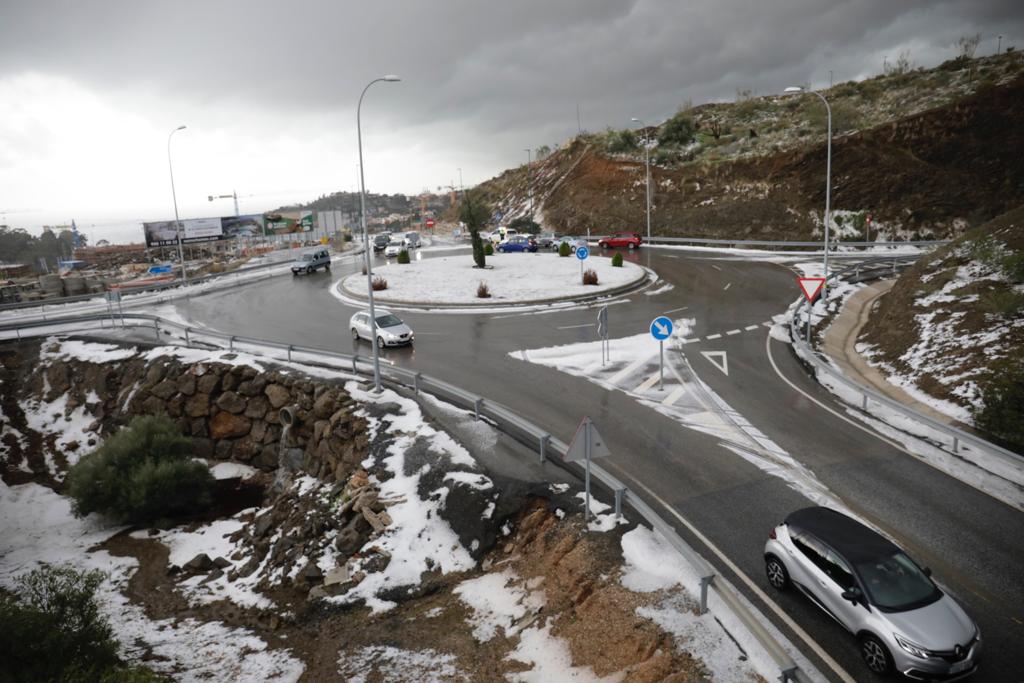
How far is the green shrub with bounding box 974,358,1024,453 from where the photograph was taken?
1227 cm

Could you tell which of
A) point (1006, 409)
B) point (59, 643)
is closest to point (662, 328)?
point (1006, 409)

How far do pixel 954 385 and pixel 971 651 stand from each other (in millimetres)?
11314

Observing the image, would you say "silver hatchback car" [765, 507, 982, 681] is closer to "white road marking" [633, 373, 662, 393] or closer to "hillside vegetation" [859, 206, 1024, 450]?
"hillside vegetation" [859, 206, 1024, 450]

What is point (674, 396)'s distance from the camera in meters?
16.0

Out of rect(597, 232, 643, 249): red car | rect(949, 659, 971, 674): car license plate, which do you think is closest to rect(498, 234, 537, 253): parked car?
rect(597, 232, 643, 249): red car

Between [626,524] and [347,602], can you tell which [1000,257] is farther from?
[347,602]

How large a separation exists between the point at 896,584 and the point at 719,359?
12.4m

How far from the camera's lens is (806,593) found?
7.94 meters

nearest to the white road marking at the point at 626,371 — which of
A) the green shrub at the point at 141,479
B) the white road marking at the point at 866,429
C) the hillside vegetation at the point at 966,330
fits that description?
the white road marking at the point at 866,429

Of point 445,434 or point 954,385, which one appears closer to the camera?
point 445,434

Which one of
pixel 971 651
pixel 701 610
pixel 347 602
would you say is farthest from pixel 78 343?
pixel 971 651

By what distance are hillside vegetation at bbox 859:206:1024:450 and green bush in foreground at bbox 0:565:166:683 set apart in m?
17.4

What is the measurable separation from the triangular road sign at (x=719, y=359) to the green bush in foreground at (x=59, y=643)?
633 inches

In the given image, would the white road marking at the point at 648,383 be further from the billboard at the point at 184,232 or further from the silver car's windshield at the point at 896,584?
the billboard at the point at 184,232
